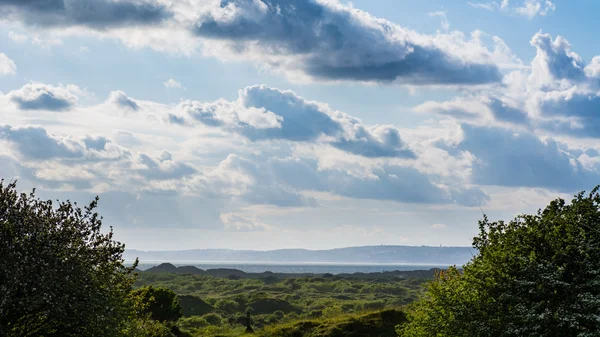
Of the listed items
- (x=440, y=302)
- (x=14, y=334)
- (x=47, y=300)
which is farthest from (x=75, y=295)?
(x=440, y=302)

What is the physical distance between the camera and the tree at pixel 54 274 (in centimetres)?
2764

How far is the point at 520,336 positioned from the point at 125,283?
2086cm

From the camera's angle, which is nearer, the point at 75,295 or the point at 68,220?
the point at 75,295

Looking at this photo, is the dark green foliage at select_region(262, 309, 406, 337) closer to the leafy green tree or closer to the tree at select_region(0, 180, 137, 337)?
the leafy green tree

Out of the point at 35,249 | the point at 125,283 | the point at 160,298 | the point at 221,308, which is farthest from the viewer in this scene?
the point at 221,308

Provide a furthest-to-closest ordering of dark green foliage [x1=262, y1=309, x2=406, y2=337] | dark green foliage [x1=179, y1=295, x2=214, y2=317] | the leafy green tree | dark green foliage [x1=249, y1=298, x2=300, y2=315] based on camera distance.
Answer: dark green foliage [x1=249, y1=298, x2=300, y2=315] → dark green foliage [x1=179, y1=295, x2=214, y2=317] → the leafy green tree → dark green foliage [x1=262, y1=309, x2=406, y2=337]

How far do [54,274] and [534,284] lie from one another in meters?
23.1

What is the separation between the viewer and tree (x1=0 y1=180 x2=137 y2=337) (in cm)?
2764

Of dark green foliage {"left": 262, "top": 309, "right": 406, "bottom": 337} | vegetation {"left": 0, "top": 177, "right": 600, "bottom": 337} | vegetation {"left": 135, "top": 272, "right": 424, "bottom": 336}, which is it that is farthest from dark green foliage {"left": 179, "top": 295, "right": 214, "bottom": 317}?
vegetation {"left": 0, "top": 177, "right": 600, "bottom": 337}

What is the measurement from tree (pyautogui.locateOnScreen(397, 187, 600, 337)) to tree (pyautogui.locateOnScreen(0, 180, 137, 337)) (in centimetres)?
1798

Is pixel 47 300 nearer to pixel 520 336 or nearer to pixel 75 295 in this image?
pixel 75 295

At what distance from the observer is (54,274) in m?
28.0

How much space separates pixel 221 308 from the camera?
142m

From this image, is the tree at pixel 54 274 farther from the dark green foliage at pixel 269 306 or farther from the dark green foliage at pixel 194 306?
the dark green foliage at pixel 269 306
